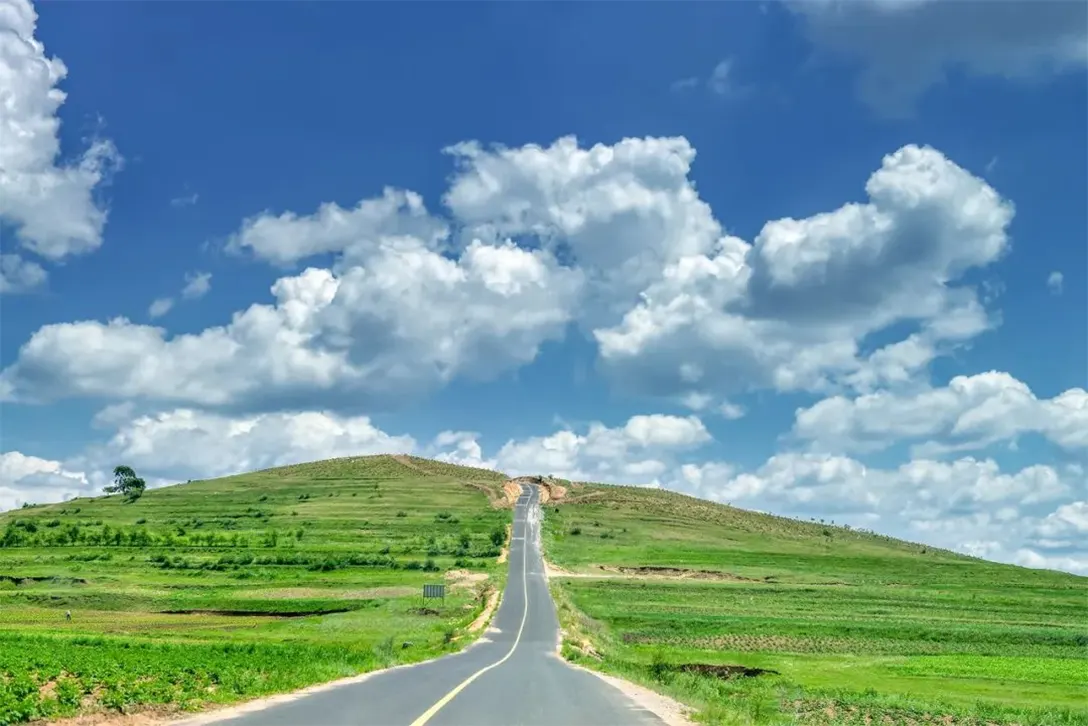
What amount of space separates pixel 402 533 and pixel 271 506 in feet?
177

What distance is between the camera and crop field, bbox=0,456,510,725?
25.6 metres

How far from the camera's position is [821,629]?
76.5m

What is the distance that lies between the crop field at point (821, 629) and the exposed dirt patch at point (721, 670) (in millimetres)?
190

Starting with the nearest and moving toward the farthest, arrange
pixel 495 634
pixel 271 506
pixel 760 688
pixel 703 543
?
pixel 760 688 → pixel 495 634 → pixel 703 543 → pixel 271 506

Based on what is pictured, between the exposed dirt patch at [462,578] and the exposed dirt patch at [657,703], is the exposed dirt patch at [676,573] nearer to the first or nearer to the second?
the exposed dirt patch at [462,578]

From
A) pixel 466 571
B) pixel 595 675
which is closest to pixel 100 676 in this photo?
pixel 595 675

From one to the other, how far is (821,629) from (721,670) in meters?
32.0

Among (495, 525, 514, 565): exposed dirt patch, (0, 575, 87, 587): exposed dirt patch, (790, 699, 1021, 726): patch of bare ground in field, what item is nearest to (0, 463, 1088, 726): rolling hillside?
(790, 699, 1021, 726): patch of bare ground in field

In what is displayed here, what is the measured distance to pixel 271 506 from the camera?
644 ft

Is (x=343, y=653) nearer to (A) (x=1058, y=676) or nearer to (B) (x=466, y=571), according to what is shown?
(A) (x=1058, y=676)

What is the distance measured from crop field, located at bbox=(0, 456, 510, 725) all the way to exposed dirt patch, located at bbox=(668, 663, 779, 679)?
14.0 metres

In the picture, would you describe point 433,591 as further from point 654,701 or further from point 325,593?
point 654,701

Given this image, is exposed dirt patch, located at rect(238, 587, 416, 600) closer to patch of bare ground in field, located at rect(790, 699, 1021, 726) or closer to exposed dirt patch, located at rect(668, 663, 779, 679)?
exposed dirt patch, located at rect(668, 663, 779, 679)

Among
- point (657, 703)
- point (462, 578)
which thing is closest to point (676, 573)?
point (462, 578)
